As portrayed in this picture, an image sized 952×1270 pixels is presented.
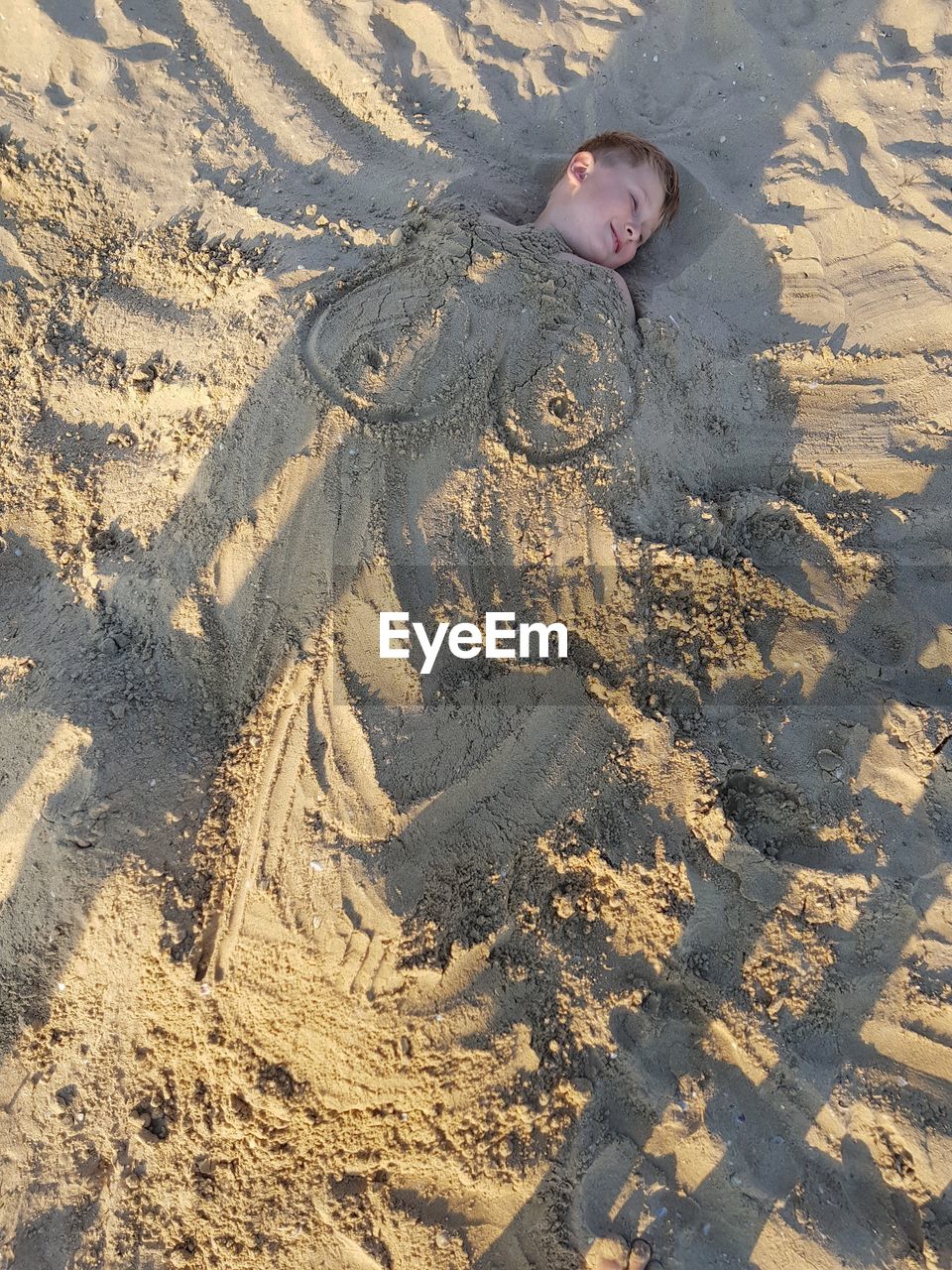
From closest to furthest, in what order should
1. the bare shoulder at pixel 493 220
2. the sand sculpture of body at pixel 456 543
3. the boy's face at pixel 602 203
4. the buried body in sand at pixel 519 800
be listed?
the buried body in sand at pixel 519 800
the sand sculpture of body at pixel 456 543
the bare shoulder at pixel 493 220
the boy's face at pixel 602 203

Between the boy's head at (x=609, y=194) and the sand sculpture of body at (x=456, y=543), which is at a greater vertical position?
the boy's head at (x=609, y=194)

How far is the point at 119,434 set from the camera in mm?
2717

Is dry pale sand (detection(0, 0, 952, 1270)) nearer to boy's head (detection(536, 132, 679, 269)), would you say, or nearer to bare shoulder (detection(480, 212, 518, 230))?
bare shoulder (detection(480, 212, 518, 230))

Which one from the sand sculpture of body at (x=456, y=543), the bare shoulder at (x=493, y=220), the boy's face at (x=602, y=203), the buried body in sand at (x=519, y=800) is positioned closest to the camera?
the buried body in sand at (x=519, y=800)

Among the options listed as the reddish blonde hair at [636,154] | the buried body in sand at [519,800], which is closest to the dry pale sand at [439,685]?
the buried body in sand at [519,800]

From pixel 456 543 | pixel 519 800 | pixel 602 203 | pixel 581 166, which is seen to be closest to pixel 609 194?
pixel 602 203

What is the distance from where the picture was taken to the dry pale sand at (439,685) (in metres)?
2.01

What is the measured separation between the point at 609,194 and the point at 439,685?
2.30 meters

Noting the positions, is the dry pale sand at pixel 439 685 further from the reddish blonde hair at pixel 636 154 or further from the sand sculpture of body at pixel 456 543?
the reddish blonde hair at pixel 636 154

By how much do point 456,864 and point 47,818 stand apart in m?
1.23

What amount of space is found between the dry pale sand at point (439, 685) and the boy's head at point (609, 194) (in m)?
0.24

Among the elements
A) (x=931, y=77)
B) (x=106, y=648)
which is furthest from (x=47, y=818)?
(x=931, y=77)

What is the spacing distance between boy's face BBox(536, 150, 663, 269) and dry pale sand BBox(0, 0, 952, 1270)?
247 millimetres

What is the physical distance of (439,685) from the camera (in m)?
2.29
